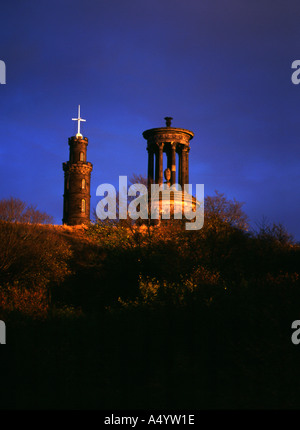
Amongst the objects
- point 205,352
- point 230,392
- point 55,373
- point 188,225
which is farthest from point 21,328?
point 188,225

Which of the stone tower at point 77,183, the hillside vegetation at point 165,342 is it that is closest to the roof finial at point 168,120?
the hillside vegetation at point 165,342

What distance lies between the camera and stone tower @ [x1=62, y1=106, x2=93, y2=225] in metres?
87.8

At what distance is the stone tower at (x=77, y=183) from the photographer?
8775 cm

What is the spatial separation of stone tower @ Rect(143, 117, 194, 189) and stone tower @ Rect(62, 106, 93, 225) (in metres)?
29.7

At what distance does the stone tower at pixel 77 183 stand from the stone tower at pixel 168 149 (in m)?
29.7

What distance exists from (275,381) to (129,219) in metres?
28.5

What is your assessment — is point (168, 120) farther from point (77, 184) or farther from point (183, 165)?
point (77, 184)

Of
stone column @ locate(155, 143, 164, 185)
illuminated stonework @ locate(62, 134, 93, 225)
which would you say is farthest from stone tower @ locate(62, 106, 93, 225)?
stone column @ locate(155, 143, 164, 185)

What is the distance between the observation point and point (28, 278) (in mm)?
34688

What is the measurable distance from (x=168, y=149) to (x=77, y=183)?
34.3 metres

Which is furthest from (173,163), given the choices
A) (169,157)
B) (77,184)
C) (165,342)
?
(165,342)

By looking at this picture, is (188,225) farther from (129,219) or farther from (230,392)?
(230,392)

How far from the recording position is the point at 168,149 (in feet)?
194

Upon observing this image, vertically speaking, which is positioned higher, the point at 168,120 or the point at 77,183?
the point at 77,183
